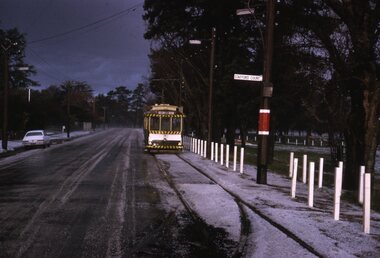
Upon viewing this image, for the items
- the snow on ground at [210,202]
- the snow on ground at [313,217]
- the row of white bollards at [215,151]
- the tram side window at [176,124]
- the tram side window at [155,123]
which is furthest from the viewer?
the tram side window at [176,124]

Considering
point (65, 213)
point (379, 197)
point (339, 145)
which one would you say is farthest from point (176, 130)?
point (65, 213)

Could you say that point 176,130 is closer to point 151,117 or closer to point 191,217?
point 151,117

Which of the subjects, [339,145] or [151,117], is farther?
[151,117]

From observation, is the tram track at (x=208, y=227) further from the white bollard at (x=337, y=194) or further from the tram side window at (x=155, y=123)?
the tram side window at (x=155, y=123)

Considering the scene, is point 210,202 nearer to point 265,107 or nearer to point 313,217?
point 313,217

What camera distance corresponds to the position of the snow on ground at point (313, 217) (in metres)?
A: 8.48

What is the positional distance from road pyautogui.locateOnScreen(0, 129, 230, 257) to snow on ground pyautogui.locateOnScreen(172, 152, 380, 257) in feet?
2.98

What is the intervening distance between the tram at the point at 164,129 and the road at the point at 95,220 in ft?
59.9

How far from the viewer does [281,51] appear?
26.2m

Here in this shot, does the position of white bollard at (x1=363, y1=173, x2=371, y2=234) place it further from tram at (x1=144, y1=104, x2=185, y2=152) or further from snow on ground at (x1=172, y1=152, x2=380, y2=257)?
tram at (x1=144, y1=104, x2=185, y2=152)

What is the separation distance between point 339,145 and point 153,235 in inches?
892

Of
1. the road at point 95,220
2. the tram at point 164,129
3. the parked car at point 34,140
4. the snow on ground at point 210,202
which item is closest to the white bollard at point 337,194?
the snow on ground at point 210,202

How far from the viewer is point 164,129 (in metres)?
A: 37.2

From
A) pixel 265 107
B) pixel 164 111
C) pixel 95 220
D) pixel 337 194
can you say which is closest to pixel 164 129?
pixel 164 111
